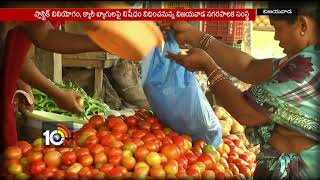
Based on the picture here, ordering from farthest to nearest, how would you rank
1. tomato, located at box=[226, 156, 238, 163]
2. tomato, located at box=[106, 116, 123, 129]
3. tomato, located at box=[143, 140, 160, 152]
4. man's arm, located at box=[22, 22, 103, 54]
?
tomato, located at box=[226, 156, 238, 163], tomato, located at box=[106, 116, 123, 129], tomato, located at box=[143, 140, 160, 152], man's arm, located at box=[22, 22, 103, 54]

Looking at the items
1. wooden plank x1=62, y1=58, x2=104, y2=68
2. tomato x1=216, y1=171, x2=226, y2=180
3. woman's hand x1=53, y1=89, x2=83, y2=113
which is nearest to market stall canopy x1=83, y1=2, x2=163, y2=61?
wooden plank x1=62, y1=58, x2=104, y2=68

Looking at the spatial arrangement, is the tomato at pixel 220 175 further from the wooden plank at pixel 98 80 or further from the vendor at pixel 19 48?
the vendor at pixel 19 48

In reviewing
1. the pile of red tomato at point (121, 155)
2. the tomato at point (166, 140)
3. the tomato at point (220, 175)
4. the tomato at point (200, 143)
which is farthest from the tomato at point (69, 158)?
the tomato at point (220, 175)

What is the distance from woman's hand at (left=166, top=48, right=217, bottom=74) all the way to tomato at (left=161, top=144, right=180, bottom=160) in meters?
0.48

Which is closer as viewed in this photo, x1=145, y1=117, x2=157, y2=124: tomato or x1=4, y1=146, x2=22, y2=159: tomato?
x1=4, y1=146, x2=22, y2=159: tomato

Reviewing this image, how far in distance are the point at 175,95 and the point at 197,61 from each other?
296mm

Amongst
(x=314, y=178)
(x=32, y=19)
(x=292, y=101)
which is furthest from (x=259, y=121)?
(x=32, y=19)

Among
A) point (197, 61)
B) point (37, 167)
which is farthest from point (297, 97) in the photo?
point (37, 167)

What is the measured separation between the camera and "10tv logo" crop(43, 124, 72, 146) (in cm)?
299

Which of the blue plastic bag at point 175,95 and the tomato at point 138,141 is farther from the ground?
the blue plastic bag at point 175,95

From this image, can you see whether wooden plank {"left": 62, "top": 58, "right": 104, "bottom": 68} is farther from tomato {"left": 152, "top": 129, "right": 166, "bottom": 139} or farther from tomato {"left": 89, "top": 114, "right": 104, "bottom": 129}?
tomato {"left": 152, "top": 129, "right": 166, "bottom": 139}

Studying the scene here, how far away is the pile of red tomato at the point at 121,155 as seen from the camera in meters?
2.95

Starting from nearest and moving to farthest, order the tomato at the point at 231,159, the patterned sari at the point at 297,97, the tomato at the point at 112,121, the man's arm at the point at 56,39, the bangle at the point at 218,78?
the patterned sari at the point at 297,97, the bangle at the point at 218,78, the man's arm at the point at 56,39, the tomato at the point at 112,121, the tomato at the point at 231,159

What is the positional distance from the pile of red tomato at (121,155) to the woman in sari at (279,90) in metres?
0.37
